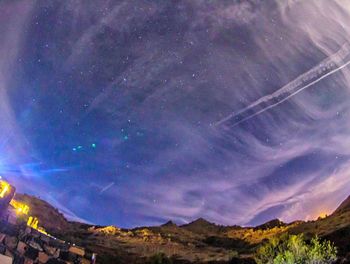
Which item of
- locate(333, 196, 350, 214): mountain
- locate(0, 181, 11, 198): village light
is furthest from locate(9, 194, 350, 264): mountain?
locate(0, 181, 11, 198): village light

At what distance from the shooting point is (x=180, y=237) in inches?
3893

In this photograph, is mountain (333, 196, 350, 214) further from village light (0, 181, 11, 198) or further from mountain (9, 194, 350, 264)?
village light (0, 181, 11, 198)

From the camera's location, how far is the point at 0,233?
19.1 m

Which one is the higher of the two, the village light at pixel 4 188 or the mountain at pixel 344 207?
the mountain at pixel 344 207

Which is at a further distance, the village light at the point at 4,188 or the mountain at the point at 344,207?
the mountain at the point at 344,207

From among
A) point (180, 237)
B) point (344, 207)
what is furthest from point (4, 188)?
point (344, 207)

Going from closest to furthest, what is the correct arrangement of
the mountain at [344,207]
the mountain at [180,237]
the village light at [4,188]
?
the village light at [4,188]
the mountain at [180,237]
the mountain at [344,207]

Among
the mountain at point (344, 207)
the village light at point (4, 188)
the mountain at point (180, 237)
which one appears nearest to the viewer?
the village light at point (4, 188)

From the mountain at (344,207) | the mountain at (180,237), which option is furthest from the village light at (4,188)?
the mountain at (344,207)

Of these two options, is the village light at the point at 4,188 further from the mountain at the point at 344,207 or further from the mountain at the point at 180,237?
the mountain at the point at 344,207

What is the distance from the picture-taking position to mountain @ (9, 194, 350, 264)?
7019 centimetres

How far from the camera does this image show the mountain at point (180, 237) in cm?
7019

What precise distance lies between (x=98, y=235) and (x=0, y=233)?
258 feet

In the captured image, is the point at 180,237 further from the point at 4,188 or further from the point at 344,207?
the point at 4,188
